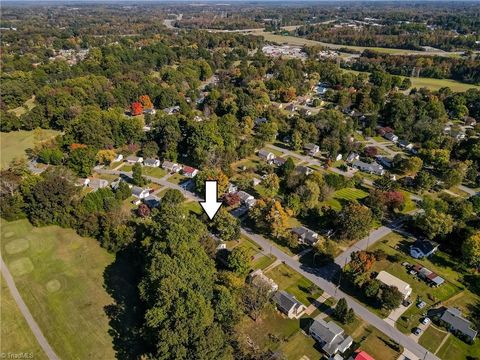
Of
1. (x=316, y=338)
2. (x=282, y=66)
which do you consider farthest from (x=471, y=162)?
(x=282, y=66)

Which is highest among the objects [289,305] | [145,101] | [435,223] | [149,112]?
[435,223]

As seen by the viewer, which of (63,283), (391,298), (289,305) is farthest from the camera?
(63,283)

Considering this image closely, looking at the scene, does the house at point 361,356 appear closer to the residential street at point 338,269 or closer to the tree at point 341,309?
the tree at point 341,309

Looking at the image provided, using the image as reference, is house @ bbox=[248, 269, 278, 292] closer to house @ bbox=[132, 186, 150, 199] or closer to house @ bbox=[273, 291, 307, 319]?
house @ bbox=[273, 291, 307, 319]

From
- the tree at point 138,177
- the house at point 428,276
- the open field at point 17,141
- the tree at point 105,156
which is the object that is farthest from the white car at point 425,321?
the open field at point 17,141

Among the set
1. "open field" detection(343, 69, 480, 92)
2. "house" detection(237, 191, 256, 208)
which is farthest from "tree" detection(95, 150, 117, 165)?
"open field" detection(343, 69, 480, 92)

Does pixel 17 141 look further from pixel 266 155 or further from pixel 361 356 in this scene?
pixel 361 356

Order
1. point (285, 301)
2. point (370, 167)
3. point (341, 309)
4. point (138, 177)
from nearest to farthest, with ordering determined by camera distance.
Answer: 1. point (341, 309)
2. point (285, 301)
3. point (138, 177)
4. point (370, 167)

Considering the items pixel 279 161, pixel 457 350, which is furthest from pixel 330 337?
pixel 279 161
